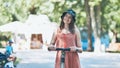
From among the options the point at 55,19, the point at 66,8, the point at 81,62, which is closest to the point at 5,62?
the point at 81,62

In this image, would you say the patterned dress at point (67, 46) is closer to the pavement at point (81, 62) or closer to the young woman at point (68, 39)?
the young woman at point (68, 39)

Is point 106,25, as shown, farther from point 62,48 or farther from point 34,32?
point 62,48

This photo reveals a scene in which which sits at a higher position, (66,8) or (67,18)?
(66,8)

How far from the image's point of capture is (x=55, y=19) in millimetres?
50312

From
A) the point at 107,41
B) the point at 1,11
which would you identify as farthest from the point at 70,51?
the point at 107,41

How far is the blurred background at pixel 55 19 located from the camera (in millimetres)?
41906

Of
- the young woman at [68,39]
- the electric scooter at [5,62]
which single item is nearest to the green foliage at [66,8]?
the electric scooter at [5,62]

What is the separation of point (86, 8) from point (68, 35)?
35752 mm

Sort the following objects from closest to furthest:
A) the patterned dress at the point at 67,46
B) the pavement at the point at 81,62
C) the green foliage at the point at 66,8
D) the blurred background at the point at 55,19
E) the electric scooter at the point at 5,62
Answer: the patterned dress at the point at 67,46 < the electric scooter at the point at 5,62 < the pavement at the point at 81,62 < the blurred background at the point at 55,19 < the green foliage at the point at 66,8

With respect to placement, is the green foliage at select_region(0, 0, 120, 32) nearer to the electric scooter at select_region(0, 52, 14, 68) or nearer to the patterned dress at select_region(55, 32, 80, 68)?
the electric scooter at select_region(0, 52, 14, 68)

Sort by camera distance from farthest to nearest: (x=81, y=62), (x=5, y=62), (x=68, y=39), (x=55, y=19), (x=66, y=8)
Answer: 1. (x=55, y=19)
2. (x=66, y=8)
3. (x=81, y=62)
4. (x=5, y=62)
5. (x=68, y=39)

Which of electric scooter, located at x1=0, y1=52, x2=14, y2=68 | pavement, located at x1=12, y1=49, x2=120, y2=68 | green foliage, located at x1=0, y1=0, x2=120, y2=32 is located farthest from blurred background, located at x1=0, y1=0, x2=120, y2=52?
electric scooter, located at x1=0, y1=52, x2=14, y2=68

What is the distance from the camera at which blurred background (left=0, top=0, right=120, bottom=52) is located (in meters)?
41.9

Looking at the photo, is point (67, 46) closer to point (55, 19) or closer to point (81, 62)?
point (81, 62)
